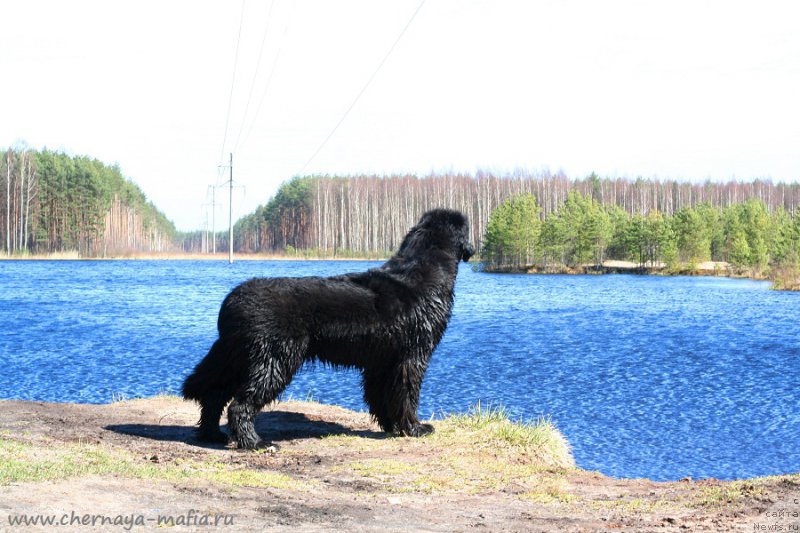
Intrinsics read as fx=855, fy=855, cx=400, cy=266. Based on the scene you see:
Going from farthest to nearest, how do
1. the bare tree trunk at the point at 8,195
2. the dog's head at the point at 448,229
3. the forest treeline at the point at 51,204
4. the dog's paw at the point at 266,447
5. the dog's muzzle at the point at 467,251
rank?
1. the forest treeline at the point at 51,204
2. the bare tree trunk at the point at 8,195
3. the dog's muzzle at the point at 467,251
4. the dog's head at the point at 448,229
5. the dog's paw at the point at 266,447

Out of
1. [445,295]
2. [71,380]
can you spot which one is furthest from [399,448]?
[71,380]

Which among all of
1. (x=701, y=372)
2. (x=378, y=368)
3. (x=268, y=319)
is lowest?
(x=701, y=372)

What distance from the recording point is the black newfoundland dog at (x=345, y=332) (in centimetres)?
890

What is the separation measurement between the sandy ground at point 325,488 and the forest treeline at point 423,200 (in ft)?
312

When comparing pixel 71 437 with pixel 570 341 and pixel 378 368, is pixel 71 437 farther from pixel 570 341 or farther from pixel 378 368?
pixel 570 341

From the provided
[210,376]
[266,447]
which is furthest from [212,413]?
[266,447]

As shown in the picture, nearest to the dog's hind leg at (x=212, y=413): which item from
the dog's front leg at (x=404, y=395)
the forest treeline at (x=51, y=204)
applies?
the dog's front leg at (x=404, y=395)

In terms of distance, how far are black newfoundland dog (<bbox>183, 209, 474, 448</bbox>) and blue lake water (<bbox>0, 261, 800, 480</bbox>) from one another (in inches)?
149

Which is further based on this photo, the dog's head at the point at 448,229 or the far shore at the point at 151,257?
the far shore at the point at 151,257

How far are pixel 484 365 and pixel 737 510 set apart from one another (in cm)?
1635

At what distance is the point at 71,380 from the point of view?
19.9m

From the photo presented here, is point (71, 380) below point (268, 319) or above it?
below

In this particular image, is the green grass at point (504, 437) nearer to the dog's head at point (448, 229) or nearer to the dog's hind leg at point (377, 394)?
the dog's hind leg at point (377, 394)

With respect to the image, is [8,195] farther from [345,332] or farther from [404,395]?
[345,332]
